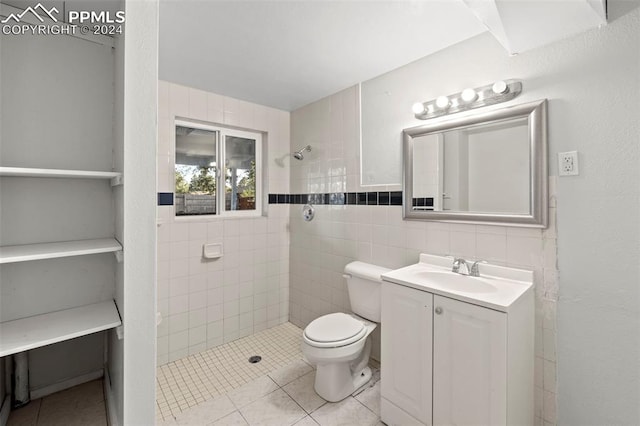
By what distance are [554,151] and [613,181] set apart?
265 millimetres

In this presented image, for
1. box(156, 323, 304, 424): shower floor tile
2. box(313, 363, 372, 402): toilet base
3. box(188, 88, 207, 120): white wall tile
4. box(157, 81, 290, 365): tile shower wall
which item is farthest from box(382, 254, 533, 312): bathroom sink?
box(188, 88, 207, 120): white wall tile

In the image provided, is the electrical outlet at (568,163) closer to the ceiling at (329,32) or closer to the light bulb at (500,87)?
the light bulb at (500,87)

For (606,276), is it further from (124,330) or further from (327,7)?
(124,330)

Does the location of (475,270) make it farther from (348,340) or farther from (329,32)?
(329,32)

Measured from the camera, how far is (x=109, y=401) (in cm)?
140

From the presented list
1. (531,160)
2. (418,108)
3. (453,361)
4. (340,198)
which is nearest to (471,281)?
(453,361)

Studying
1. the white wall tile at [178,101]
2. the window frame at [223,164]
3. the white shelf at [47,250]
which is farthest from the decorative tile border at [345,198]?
the white shelf at [47,250]

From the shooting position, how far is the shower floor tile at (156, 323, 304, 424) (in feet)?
6.30

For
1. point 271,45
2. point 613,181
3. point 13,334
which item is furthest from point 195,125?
point 613,181

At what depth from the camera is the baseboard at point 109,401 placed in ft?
4.22

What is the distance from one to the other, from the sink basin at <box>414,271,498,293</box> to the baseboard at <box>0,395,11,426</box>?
2.05m

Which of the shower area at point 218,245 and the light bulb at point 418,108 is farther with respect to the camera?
the shower area at point 218,245

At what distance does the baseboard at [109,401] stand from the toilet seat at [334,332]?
100 centimetres

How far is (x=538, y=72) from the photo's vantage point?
1487mm
